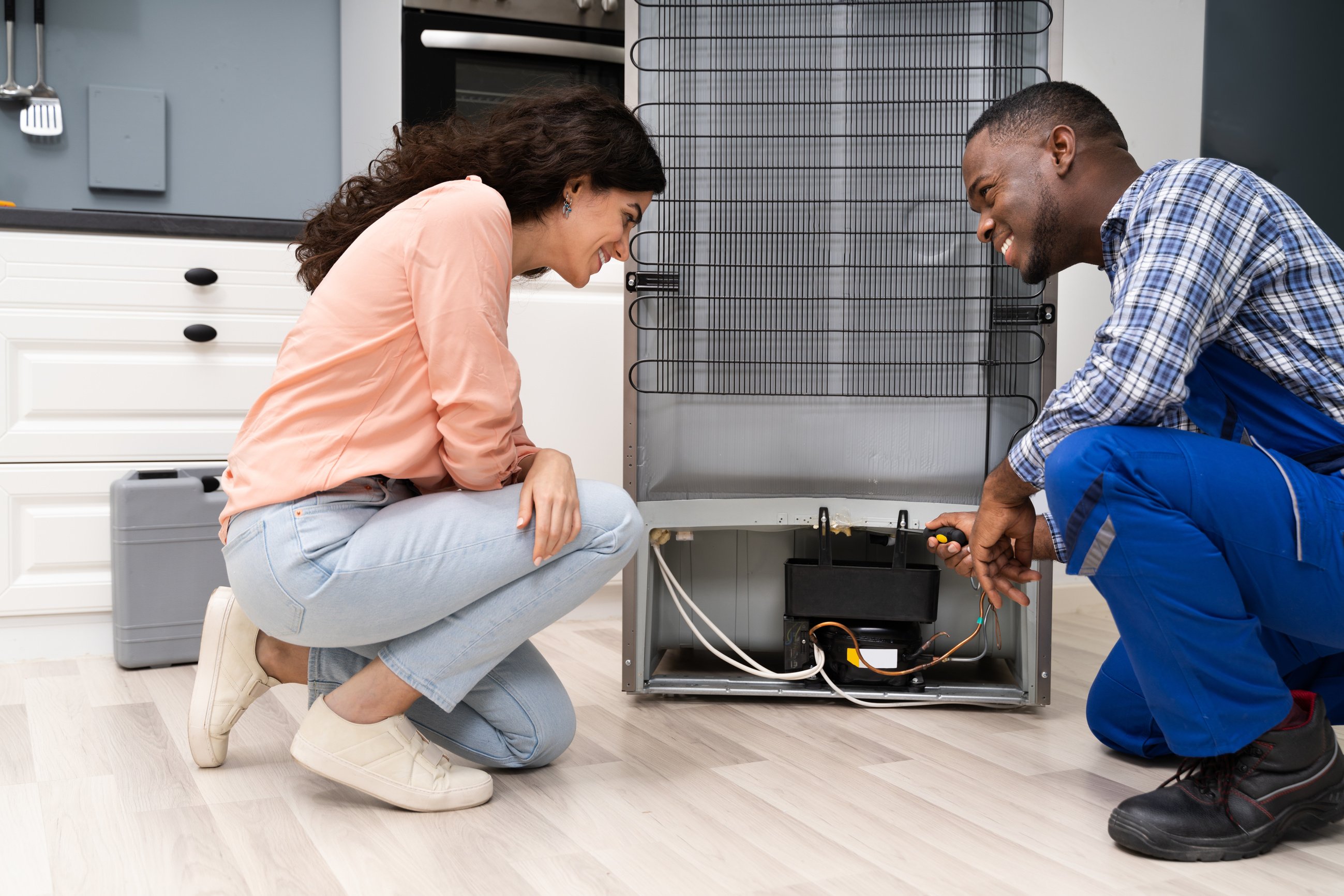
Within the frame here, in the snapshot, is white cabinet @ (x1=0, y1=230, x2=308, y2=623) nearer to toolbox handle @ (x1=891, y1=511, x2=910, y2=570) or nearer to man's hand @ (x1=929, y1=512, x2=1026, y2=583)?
toolbox handle @ (x1=891, y1=511, x2=910, y2=570)

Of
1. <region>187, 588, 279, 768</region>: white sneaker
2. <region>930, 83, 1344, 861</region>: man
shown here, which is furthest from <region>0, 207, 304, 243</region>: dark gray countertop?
<region>930, 83, 1344, 861</region>: man

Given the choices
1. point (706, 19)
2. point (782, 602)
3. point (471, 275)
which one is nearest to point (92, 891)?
point (471, 275)

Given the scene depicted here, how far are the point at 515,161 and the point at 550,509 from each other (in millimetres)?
424

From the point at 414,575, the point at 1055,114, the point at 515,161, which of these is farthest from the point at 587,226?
the point at 1055,114

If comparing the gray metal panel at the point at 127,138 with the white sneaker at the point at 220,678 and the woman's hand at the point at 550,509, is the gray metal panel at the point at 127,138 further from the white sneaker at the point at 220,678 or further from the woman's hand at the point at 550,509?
the woman's hand at the point at 550,509

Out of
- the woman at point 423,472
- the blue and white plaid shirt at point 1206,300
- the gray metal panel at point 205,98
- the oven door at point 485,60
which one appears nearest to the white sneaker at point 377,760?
the woman at point 423,472

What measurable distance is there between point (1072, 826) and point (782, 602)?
75 centimetres

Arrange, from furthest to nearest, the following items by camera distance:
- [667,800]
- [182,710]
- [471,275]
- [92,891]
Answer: [182,710], [667,800], [471,275], [92,891]

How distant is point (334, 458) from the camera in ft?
3.96

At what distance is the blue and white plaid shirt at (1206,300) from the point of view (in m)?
1.09

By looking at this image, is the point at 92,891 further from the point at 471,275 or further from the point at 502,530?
the point at 471,275

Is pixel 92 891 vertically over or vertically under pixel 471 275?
under

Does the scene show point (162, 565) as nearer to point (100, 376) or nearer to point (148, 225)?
point (100, 376)

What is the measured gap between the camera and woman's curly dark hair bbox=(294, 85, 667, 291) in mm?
1315
